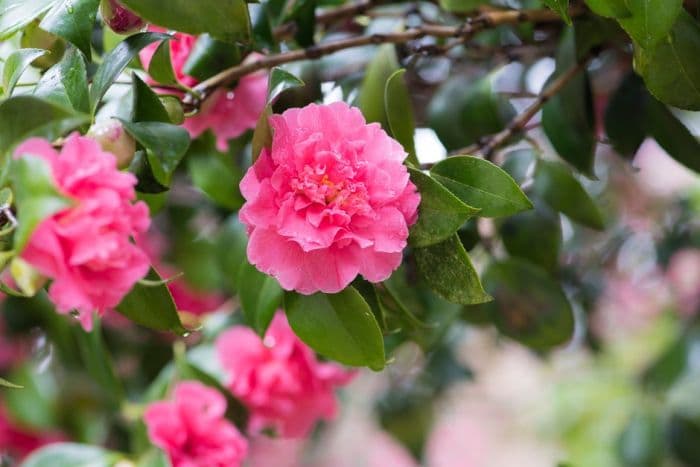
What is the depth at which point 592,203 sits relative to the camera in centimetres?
74

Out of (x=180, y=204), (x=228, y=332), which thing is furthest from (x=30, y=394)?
(x=228, y=332)

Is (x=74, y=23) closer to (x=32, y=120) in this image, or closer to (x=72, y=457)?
(x=32, y=120)

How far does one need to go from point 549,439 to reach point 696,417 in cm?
74

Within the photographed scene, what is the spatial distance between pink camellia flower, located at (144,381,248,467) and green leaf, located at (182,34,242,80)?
27 centimetres

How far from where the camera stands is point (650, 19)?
48cm

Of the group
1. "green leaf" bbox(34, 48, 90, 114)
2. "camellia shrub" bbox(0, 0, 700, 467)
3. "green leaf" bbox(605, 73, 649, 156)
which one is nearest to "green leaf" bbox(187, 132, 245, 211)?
"camellia shrub" bbox(0, 0, 700, 467)

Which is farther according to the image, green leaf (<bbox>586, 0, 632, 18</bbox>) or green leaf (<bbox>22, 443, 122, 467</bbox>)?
green leaf (<bbox>22, 443, 122, 467</bbox>)

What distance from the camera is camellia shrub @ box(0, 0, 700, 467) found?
0.47 m

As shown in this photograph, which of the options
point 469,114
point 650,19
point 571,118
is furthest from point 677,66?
point 469,114

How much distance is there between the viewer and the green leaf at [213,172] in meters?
0.73

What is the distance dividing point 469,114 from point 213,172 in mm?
246

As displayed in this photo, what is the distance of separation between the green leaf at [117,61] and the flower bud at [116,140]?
3 centimetres

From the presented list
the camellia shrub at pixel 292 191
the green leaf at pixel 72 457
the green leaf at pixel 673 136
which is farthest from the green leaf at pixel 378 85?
the green leaf at pixel 72 457

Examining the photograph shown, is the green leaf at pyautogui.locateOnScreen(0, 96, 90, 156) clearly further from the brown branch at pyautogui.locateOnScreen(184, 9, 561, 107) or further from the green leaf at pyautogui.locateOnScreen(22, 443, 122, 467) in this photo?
the green leaf at pyautogui.locateOnScreen(22, 443, 122, 467)
